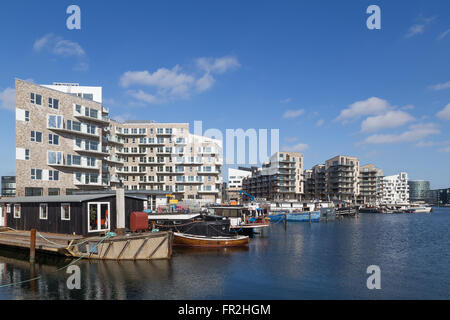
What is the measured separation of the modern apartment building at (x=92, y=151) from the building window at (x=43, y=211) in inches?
842

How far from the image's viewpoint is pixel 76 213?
99.9 feet

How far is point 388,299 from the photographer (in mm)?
19453

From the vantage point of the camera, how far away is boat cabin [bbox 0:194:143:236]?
30230 millimetres

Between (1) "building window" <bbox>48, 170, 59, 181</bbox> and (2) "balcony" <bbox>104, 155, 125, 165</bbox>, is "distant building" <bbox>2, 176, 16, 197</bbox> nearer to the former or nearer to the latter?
(2) "balcony" <bbox>104, 155, 125, 165</bbox>

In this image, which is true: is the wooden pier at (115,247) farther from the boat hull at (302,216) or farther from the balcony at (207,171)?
the balcony at (207,171)

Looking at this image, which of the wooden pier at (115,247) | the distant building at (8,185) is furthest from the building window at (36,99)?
the distant building at (8,185)

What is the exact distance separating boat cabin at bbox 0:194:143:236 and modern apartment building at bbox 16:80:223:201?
66.4 feet

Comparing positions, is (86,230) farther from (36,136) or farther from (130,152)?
(130,152)

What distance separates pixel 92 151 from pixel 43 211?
101ft

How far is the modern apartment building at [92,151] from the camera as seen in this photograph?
177ft

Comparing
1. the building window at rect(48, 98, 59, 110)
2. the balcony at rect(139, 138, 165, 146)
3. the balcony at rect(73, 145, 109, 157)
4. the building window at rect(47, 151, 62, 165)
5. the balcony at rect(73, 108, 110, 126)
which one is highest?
the building window at rect(48, 98, 59, 110)

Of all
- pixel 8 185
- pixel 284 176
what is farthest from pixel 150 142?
pixel 8 185

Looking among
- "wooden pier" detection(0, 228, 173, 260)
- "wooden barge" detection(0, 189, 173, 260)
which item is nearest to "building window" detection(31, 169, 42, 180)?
"wooden barge" detection(0, 189, 173, 260)
